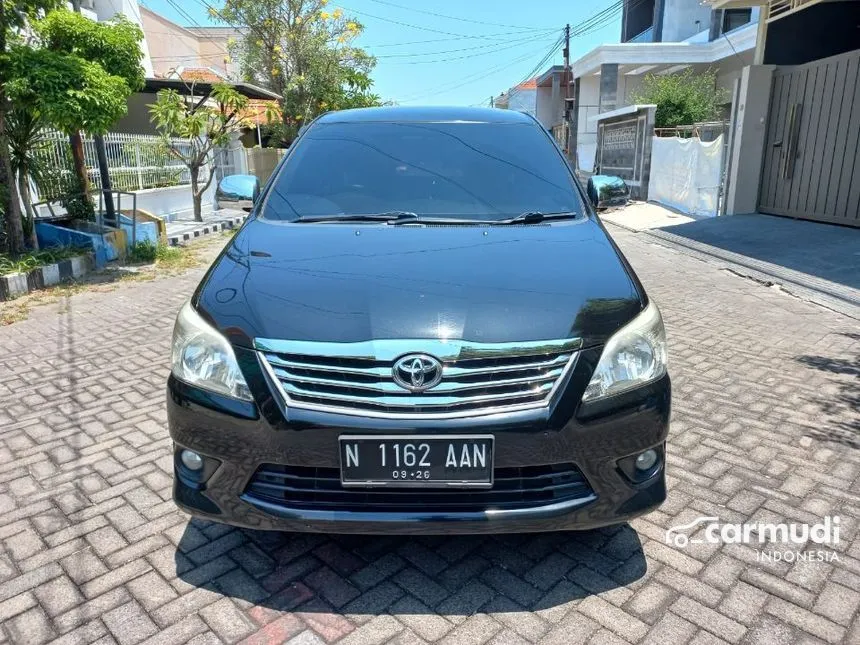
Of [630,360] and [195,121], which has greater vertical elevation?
[195,121]

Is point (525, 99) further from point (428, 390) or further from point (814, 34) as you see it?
point (428, 390)

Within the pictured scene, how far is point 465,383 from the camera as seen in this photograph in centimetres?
195

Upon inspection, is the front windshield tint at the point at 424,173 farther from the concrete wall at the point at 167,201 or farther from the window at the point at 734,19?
the window at the point at 734,19

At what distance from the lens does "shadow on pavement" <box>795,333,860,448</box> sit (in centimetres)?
339

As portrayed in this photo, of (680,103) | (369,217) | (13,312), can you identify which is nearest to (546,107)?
(680,103)

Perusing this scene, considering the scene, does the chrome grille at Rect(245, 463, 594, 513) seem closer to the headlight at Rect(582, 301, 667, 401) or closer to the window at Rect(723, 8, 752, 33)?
the headlight at Rect(582, 301, 667, 401)

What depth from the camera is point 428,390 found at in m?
1.93

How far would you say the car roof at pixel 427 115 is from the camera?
141 inches

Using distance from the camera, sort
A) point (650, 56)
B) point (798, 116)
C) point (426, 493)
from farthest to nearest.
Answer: point (650, 56) < point (798, 116) < point (426, 493)

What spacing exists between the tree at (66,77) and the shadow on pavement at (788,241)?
27.0 ft

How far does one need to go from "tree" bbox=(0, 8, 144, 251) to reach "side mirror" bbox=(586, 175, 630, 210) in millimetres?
5899

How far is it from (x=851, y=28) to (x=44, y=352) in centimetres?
1287

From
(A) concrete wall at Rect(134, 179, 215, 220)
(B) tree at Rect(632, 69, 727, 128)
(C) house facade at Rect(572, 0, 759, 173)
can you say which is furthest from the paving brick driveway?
(C) house facade at Rect(572, 0, 759, 173)

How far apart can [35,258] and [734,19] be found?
24391 mm
